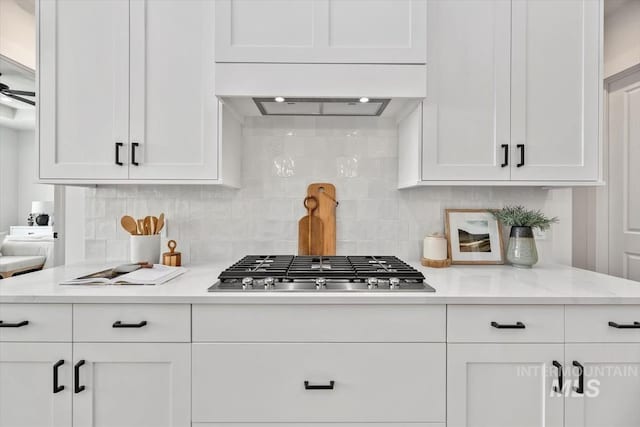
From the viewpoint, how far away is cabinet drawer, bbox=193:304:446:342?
1.33 metres

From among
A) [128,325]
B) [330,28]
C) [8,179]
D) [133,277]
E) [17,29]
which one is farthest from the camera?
[8,179]

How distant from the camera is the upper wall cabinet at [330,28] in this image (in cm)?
161

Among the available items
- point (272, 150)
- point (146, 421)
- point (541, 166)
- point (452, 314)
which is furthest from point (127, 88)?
point (541, 166)

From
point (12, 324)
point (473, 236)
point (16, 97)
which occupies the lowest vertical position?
point (12, 324)

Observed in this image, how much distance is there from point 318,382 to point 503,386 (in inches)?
27.5

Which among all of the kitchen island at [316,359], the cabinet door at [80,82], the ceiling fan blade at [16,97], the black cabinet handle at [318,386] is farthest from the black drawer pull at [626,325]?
the ceiling fan blade at [16,97]

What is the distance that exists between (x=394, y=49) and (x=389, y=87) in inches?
6.8

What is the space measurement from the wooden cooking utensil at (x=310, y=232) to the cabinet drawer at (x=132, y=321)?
86 cm

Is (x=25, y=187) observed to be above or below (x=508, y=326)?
above

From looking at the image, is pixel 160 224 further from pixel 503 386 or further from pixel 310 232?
pixel 503 386

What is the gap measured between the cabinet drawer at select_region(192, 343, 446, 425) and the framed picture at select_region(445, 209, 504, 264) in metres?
0.78

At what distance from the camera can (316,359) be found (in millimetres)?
1329

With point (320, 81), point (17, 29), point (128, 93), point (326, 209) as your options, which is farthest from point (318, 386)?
point (17, 29)

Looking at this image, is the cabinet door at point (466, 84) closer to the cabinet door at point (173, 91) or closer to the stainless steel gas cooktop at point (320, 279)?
the stainless steel gas cooktop at point (320, 279)
